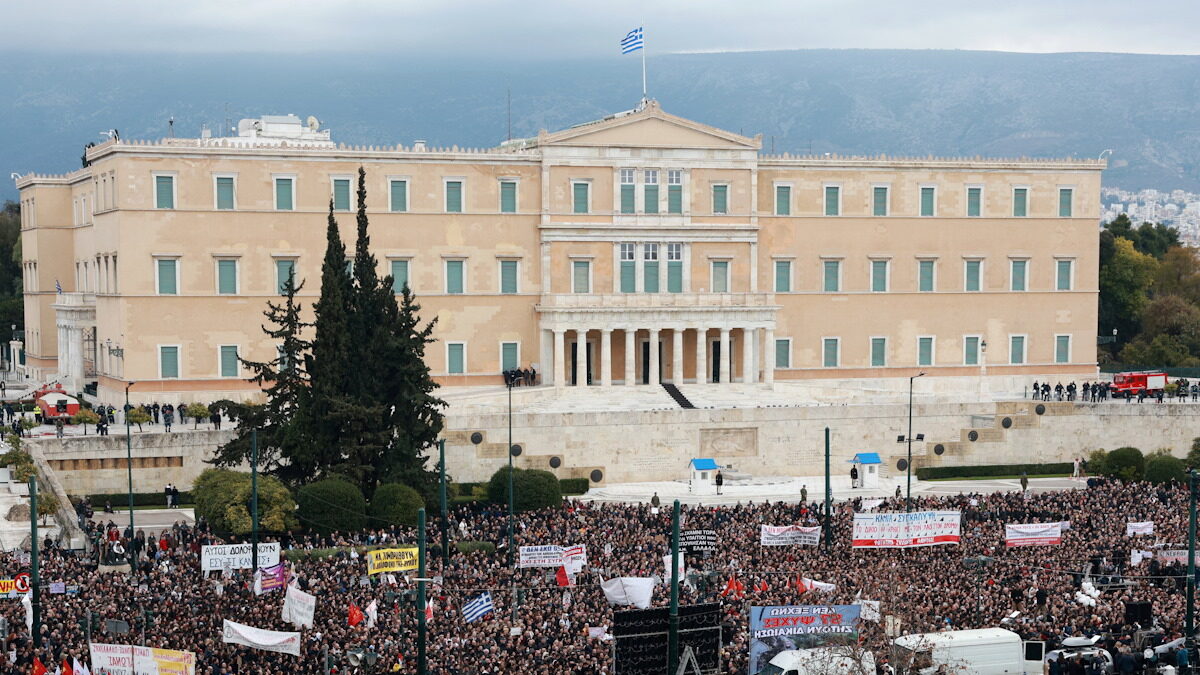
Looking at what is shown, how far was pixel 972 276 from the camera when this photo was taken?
7444cm

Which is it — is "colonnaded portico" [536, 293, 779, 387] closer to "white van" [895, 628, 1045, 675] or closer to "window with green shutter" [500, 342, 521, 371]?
"window with green shutter" [500, 342, 521, 371]

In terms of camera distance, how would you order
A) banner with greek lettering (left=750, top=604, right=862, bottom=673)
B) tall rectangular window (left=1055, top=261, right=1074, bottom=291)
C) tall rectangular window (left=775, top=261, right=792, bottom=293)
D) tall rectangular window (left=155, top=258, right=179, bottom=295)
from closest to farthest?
1. banner with greek lettering (left=750, top=604, right=862, bottom=673)
2. tall rectangular window (left=155, top=258, right=179, bottom=295)
3. tall rectangular window (left=775, top=261, right=792, bottom=293)
4. tall rectangular window (left=1055, top=261, right=1074, bottom=291)

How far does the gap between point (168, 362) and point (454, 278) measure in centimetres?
1207

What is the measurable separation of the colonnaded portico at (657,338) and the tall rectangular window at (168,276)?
1484cm

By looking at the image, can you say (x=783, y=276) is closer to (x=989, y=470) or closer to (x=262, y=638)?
(x=989, y=470)

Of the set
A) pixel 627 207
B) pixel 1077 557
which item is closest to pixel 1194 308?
pixel 627 207

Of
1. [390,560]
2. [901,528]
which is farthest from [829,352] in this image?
[390,560]

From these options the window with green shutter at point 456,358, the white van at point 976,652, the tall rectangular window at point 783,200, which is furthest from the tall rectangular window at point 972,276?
the white van at point 976,652

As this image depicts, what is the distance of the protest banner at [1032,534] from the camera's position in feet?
135

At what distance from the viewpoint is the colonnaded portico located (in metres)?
68.2

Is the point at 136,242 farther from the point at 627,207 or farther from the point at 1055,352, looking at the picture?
the point at 1055,352

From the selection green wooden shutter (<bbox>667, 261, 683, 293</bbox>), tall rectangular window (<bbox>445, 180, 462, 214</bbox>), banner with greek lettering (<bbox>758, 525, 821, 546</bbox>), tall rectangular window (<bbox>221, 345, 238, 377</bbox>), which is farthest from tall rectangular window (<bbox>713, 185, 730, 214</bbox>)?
banner with greek lettering (<bbox>758, 525, 821, 546</bbox>)

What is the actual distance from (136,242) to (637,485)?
21.9 metres

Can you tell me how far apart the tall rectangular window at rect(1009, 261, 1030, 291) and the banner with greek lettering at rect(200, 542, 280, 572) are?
4535 centimetres
